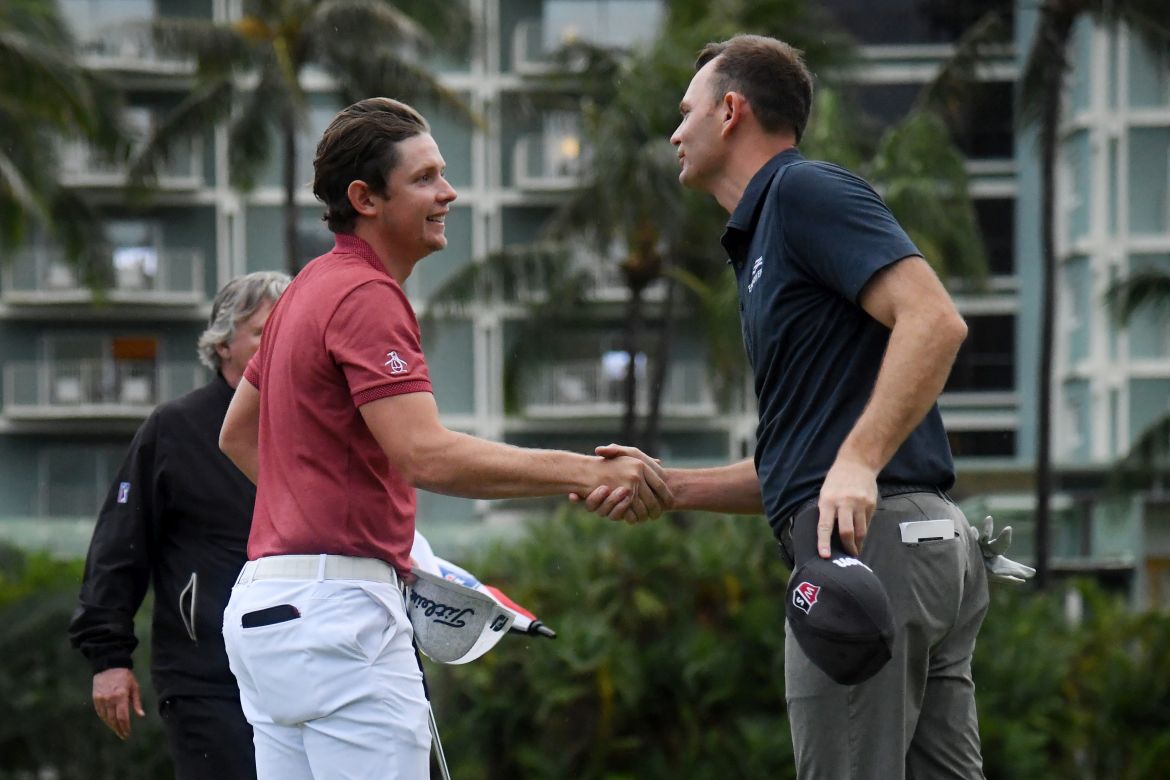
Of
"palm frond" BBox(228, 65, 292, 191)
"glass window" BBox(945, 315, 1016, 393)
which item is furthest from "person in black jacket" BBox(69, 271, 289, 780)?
"glass window" BBox(945, 315, 1016, 393)

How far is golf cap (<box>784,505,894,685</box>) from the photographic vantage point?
12.2ft

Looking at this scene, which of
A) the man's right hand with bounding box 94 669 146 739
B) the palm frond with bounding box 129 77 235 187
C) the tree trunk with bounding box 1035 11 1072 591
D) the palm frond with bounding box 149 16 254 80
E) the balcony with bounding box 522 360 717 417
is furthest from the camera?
the balcony with bounding box 522 360 717 417

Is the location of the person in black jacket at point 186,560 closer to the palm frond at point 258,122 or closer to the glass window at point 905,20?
the palm frond at point 258,122

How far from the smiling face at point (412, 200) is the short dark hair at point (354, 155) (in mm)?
23

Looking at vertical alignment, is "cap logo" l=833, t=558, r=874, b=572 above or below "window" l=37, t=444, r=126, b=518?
above

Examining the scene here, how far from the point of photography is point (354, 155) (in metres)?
4.20

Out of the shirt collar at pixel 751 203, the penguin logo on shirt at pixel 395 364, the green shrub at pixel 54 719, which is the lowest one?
the green shrub at pixel 54 719

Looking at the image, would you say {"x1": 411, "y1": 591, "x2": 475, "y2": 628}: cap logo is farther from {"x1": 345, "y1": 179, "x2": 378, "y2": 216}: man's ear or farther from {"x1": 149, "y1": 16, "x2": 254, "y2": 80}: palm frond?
{"x1": 149, "y1": 16, "x2": 254, "y2": 80}: palm frond

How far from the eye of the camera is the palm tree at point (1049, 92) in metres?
23.6

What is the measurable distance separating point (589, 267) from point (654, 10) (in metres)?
17.8

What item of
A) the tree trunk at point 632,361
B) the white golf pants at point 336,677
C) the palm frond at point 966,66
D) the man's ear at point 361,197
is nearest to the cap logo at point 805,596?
the white golf pants at point 336,677

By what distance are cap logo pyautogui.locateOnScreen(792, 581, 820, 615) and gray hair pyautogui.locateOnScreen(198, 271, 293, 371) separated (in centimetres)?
275

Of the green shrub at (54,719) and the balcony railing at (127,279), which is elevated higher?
the balcony railing at (127,279)

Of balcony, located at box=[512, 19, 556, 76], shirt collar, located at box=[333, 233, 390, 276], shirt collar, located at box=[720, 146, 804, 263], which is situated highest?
balcony, located at box=[512, 19, 556, 76]
